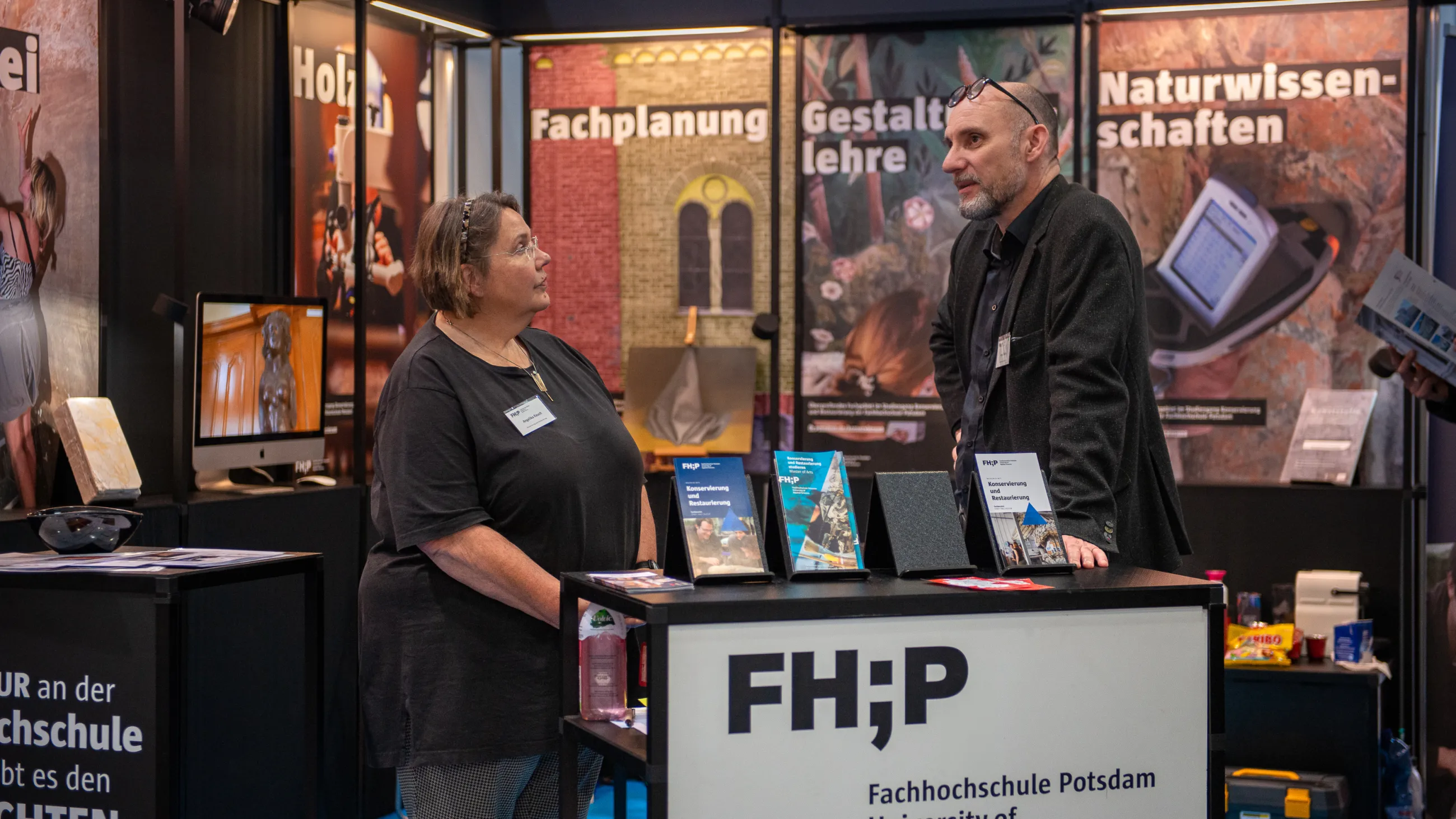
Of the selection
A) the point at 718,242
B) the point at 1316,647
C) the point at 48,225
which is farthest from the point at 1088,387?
the point at 718,242

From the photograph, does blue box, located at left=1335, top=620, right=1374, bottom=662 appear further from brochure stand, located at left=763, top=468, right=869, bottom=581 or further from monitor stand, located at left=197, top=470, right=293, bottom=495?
monitor stand, located at left=197, top=470, right=293, bottom=495

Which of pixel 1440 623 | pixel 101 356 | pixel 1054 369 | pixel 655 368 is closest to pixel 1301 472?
pixel 1440 623

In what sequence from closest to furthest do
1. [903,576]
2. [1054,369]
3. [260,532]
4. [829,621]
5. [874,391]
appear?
[829,621] → [903,576] → [1054,369] → [260,532] → [874,391]

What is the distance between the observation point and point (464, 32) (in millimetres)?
5285

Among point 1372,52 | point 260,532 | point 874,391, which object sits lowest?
point 260,532

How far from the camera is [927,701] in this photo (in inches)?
76.7

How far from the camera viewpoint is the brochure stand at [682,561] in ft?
6.51

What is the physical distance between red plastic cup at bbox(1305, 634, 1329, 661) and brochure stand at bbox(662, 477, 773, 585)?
9.87ft

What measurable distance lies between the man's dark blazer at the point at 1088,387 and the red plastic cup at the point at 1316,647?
2133 millimetres

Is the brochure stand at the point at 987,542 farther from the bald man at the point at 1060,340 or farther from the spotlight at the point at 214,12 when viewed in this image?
the spotlight at the point at 214,12

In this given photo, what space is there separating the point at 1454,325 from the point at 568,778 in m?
2.83

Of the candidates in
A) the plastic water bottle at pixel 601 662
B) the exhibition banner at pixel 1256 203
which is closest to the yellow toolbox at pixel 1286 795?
the exhibition banner at pixel 1256 203

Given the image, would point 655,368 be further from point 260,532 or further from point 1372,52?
point 1372,52

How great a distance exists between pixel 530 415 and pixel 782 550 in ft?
2.38
